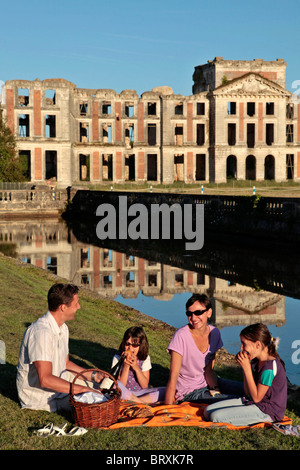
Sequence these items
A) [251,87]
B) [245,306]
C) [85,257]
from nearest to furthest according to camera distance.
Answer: [245,306], [85,257], [251,87]

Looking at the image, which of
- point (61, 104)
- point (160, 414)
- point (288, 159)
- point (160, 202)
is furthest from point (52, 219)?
point (160, 414)

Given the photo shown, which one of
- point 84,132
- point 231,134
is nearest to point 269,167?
point 231,134

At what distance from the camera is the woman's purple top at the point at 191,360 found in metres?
6.12

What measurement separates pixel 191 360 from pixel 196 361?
5cm

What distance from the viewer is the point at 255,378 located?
568 centimetres

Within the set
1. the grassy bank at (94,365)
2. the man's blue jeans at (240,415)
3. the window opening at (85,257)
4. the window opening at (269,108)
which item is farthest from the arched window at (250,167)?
the man's blue jeans at (240,415)

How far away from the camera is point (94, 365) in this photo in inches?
296

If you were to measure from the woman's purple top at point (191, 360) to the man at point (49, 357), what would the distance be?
1105mm

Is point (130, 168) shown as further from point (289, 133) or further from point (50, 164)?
point (289, 133)

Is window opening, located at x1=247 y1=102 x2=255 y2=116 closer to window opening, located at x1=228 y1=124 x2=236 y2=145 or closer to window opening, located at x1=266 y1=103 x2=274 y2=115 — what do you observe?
window opening, located at x1=266 y1=103 x2=274 y2=115

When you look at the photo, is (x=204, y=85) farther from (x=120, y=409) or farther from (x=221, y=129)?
(x=120, y=409)

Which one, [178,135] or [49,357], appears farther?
[178,135]

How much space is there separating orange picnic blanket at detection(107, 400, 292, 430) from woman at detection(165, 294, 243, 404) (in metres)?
0.24

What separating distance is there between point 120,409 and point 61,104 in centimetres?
5047
